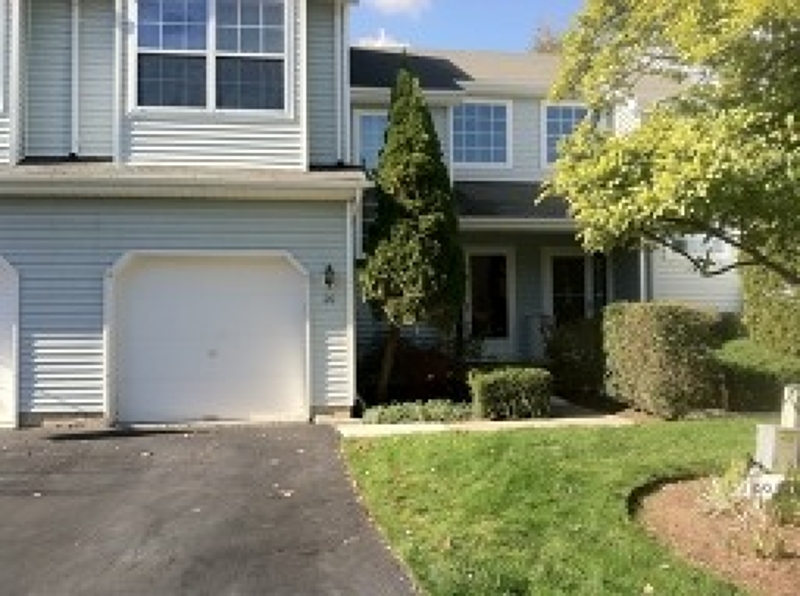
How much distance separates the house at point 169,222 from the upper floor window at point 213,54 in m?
0.02

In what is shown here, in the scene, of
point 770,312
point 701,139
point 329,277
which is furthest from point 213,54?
point 770,312

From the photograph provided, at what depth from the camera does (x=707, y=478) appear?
9617 millimetres

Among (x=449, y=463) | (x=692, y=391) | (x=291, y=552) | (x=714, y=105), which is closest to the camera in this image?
(x=291, y=552)

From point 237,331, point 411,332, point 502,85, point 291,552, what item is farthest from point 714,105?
point 502,85

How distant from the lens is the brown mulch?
6910 millimetres

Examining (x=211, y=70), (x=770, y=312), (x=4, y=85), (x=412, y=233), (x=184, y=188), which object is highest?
(x=211, y=70)

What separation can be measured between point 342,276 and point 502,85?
27.7 feet

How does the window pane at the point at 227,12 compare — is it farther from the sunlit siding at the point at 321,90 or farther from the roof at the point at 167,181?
the roof at the point at 167,181

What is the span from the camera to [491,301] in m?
20.8

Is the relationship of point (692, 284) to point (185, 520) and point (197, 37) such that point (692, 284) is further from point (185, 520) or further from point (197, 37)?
point (185, 520)

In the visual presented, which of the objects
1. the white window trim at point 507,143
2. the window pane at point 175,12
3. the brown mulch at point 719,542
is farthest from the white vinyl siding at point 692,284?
the brown mulch at point 719,542

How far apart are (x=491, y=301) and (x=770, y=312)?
18.6ft

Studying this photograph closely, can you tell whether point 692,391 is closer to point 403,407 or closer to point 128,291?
point 403,407

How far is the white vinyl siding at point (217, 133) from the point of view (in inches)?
571
